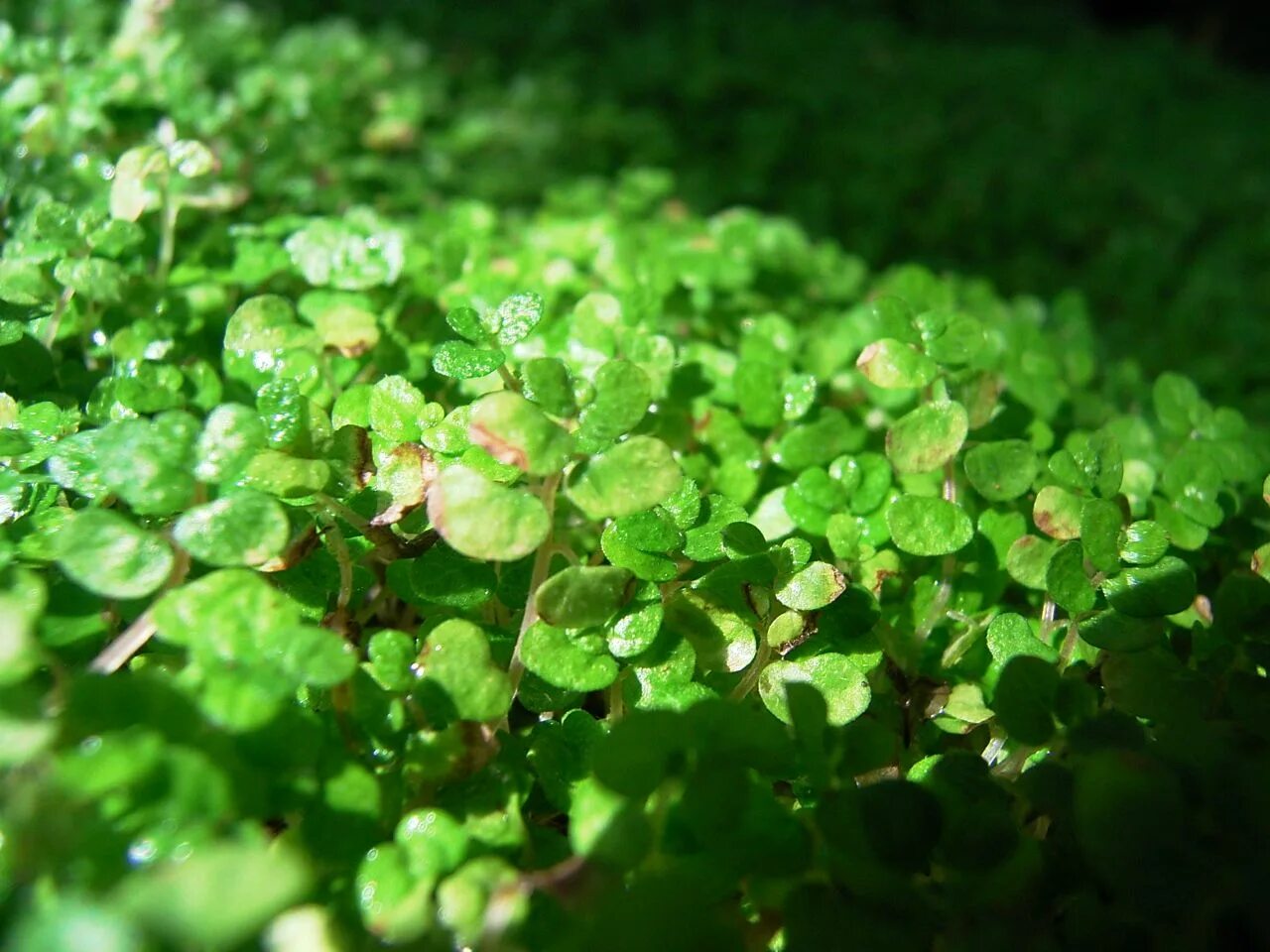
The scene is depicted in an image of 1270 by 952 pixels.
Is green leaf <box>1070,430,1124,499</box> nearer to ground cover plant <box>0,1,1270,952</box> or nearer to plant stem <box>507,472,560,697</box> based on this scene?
ground cover plant <box>0,1,1270,952</box>

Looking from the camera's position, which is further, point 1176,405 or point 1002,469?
point 1176,405

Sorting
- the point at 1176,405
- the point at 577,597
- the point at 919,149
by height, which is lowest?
the point at 919,149

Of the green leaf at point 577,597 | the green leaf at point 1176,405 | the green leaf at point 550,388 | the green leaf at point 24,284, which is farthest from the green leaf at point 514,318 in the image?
the green leaf at point 1176,405

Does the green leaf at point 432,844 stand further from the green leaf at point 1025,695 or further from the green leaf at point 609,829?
the green leaf at point 1025,695

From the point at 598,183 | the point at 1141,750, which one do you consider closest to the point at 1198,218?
the point at 598,183

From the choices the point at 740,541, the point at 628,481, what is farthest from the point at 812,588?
the point at 628,481

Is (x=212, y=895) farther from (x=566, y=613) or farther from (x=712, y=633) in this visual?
(x=712, y=633)

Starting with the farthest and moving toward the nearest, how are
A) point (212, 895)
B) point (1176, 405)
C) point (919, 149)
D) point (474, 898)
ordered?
point (919, 149) < point (1176, 405) < point (474, 898) < point (212, 895)
